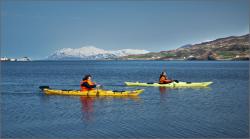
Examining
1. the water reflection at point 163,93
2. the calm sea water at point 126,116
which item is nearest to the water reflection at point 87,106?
the calm sea water at point 126,116

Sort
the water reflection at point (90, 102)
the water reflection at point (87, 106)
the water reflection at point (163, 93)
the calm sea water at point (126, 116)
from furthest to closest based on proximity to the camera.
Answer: the water reflection at point (163, 93) < the water reflection at point (90, 102) < the water reflection at point (87, 106) < the calm sea water at point (126, 116)

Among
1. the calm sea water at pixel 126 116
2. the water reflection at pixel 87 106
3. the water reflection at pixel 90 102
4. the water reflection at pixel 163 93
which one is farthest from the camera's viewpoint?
the water reflection at pixel 163 93

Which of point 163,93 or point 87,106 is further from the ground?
point 87,106

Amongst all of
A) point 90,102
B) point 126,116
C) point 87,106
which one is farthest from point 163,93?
point 126,116

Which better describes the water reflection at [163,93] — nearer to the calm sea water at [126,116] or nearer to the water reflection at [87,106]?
the calm sea water at [126,116]

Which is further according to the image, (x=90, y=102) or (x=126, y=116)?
(x=90, y=102)

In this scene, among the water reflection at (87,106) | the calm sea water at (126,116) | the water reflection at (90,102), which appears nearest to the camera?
the calm sea water at (126,116)

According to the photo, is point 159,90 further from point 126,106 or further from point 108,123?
point 108,123

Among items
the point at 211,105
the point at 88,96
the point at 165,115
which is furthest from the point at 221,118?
the point at 88,96

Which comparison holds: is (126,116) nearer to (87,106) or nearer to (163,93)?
(87,106)

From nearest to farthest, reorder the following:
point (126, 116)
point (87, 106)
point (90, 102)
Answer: point (126, 116) < point (87, 106) < point (90, 102)

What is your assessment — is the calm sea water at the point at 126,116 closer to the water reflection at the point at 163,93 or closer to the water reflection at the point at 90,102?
the water reflection at the point at 90,102

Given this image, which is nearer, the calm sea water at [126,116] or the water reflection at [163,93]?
the calm sea water at [126,116]

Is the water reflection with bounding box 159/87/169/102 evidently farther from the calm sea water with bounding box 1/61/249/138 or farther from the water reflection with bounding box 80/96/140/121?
the water reflection with bounding box 80/96/140/121
